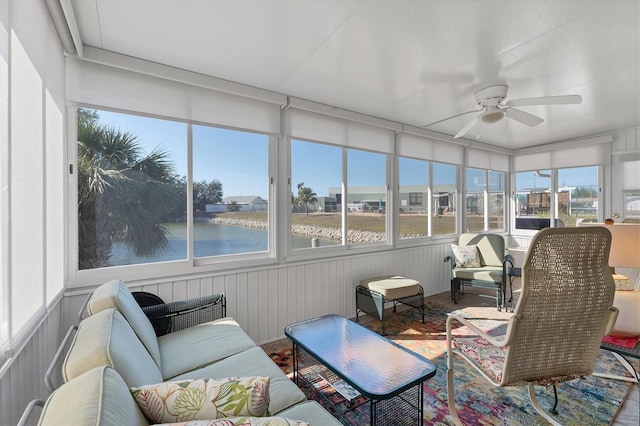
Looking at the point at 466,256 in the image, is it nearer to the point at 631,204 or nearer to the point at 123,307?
the point at 631,204

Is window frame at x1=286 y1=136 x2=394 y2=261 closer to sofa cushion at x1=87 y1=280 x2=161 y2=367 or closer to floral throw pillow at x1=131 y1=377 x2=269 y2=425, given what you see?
sofa cushion at x1=87 y1=280 x2=161 y2=367

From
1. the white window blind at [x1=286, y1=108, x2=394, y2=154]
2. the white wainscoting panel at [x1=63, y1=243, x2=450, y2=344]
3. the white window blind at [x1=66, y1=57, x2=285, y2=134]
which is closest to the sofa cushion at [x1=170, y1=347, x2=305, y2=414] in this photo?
the white wainscoting panel at [x1=63, y1=243, x2=450, y2=344]

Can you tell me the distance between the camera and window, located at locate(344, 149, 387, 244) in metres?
3.69

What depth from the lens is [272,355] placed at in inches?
104

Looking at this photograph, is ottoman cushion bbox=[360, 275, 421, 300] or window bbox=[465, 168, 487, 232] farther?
window bbox=[465, 168, 487, 232]

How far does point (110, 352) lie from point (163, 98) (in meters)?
2.10

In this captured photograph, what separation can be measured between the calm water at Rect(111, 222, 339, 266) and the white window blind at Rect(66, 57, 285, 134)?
3.27 feet

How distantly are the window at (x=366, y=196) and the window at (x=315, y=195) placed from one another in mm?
175

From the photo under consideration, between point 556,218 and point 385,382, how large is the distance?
5.37m

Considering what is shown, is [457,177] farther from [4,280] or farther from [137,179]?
[4,280]

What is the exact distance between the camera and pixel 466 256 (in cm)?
425

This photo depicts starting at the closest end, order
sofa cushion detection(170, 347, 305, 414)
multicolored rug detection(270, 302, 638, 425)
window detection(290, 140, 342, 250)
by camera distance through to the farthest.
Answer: sofa cushion detection(170, 347, 305, 414) → multicolored rug detection(270, 302, 638, 425) → window detection(290, 140, 342, 250)

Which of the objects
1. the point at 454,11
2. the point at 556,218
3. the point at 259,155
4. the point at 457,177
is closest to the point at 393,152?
the point at 457,177

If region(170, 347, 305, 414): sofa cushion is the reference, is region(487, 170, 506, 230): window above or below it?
above
